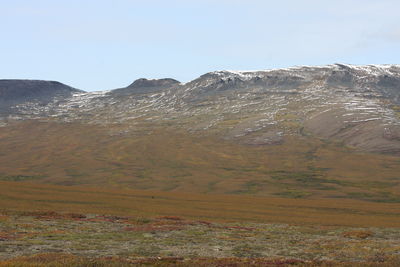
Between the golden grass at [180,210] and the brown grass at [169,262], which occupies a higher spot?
the brown grass at [169,262]

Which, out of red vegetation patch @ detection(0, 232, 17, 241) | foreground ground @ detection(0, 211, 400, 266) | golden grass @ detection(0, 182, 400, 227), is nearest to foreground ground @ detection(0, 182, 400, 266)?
foreground ground @ detection(0, 211, 400, 266)

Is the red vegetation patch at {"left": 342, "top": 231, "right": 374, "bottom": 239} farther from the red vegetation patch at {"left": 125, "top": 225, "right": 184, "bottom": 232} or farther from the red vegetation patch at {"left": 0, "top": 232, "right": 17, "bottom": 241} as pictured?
the red vegetation patch at {"left": 0, "top": 232, "right": 17, "bottom": 241}

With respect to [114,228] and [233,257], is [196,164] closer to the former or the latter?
[114,228]

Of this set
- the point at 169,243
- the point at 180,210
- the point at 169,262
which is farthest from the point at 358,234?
the point at 180,210

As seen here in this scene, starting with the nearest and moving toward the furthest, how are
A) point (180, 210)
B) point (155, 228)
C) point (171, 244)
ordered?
point (171, 244) → point (155, 228) → point (180, 210)

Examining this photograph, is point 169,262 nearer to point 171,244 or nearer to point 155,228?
point 171,244

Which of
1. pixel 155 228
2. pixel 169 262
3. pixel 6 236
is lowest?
pixel 155 228

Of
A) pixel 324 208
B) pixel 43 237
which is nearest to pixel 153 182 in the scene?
pixel 324 208

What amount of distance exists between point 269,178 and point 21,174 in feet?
310

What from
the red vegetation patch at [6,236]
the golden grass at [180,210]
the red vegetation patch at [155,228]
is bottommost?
the golden grass at [180,210]

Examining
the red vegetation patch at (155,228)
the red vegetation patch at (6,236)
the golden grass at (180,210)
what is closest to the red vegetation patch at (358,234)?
the golden grass at (180,210)

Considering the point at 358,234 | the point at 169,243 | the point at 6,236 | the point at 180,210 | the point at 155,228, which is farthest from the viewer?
the point at 180,210

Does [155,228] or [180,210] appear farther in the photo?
[180,210]

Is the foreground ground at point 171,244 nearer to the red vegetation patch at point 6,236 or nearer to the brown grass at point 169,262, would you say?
the brown grass at point 169,262
